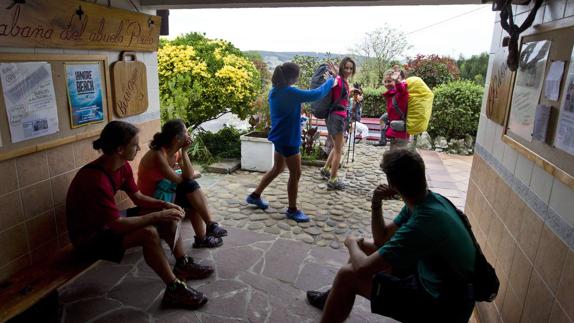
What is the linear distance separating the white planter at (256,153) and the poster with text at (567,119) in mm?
A: 4621

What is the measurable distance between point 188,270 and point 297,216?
5.28 ft

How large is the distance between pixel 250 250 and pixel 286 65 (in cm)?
200

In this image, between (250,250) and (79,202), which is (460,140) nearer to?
(250,250)

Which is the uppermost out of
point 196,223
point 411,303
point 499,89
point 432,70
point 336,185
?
point 432,70

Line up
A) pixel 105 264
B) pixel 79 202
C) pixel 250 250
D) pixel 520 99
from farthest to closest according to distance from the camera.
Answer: pixel 250 250
pixel 105 264
pixel 79 202
pixel 520 99

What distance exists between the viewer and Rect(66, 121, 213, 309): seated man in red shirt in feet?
8.68

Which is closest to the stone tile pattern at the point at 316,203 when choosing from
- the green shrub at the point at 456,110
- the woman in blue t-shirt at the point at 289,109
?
the woman in blue t-shirt at the point at 289,109

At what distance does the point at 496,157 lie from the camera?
274 cm

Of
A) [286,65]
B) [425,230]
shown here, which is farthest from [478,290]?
[286,65]

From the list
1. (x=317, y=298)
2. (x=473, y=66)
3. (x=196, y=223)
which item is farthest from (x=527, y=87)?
(x=473, y=66)

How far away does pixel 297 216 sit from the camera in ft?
14.6

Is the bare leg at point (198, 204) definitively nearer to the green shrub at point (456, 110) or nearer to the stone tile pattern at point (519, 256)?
the stone tile pattern at point (519, 256)

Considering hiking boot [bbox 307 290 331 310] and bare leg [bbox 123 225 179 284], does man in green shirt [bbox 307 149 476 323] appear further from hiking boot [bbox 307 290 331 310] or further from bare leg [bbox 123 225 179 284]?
bare leg [bbox 123 225 179 284]

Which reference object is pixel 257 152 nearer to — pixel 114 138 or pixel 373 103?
pixel 114 138
